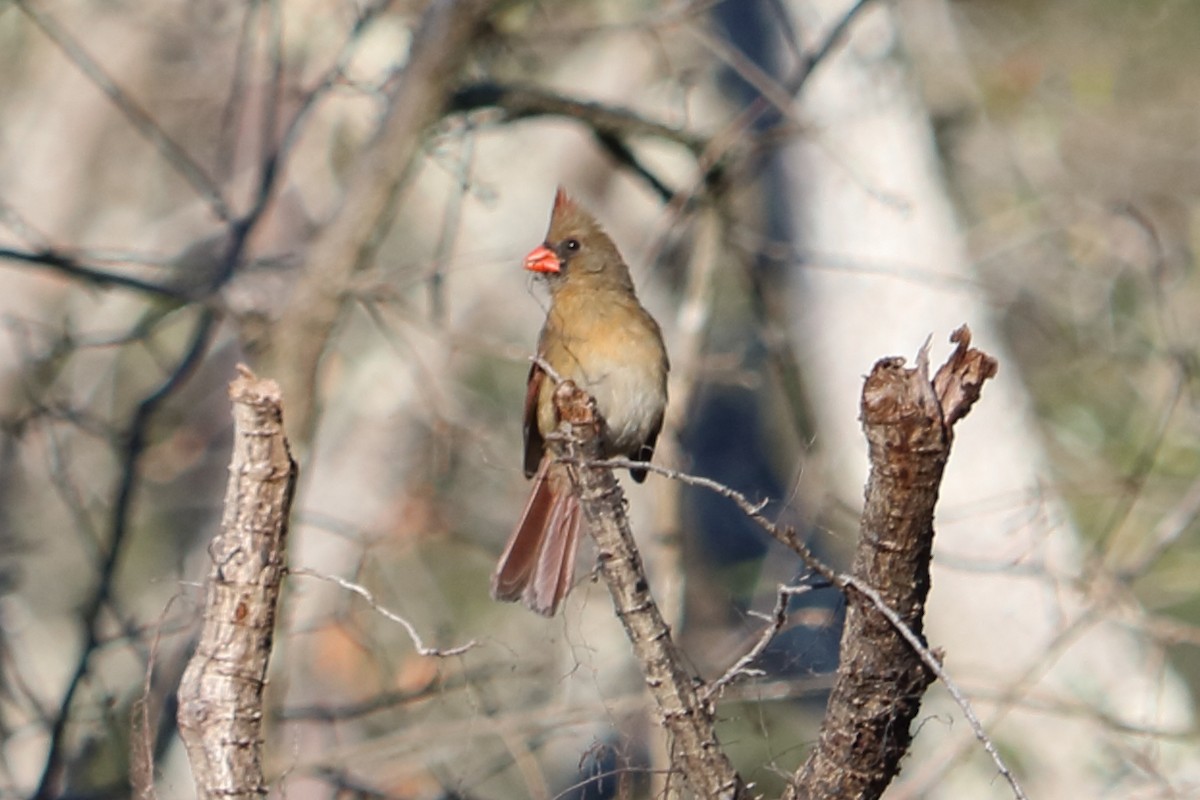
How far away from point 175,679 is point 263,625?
3.06 meters

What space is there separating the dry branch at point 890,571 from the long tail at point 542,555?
1232 mm

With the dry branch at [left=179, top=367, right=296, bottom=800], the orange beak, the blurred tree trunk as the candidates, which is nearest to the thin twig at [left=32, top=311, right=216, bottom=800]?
the orange beak

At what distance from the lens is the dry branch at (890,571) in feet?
7.68

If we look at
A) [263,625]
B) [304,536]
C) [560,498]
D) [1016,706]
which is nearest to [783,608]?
[263,625]

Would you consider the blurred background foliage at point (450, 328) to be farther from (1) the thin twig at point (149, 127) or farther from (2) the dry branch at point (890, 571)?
(2) the dry branch at point (890, 571)

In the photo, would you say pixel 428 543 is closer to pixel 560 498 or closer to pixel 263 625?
pixel 560 498

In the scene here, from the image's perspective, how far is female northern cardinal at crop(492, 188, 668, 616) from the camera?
14.2ft

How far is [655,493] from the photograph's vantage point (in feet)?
20.3

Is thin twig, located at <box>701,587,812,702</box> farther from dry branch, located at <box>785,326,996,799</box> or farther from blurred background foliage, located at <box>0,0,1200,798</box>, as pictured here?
blurred background foliage, located at <box>0,0,1200,798</box>

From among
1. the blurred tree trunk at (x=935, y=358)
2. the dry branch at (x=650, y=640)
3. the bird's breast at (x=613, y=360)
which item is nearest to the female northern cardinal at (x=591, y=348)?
the bird's breast at (x=613, y=360)

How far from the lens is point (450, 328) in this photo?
6.27 metres

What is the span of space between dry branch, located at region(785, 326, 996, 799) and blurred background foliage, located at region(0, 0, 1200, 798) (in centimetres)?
182

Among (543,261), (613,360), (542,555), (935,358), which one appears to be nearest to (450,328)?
(543,261)

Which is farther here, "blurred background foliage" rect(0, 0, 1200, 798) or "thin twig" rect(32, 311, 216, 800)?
"blurred background foliage" rect(0, 0, 1200, 798)
